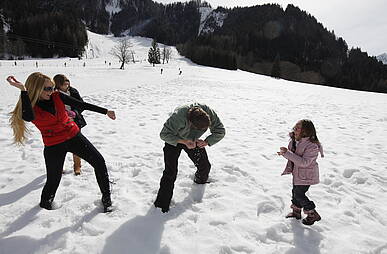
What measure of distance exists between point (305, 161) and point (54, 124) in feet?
11.7

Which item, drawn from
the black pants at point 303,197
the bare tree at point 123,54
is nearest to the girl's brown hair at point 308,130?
the black pants at point 303,197

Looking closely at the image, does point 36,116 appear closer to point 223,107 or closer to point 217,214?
point 217,214

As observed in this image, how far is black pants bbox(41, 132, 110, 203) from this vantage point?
3.24 meters

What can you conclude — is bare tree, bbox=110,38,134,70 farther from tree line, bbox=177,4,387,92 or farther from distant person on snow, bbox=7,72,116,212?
distant person on snow, bbox=7,72,116,212

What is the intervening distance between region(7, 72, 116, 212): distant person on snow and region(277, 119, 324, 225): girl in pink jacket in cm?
287

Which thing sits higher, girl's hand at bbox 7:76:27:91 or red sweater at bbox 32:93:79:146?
girl's hand at bbox 7:76:27:91

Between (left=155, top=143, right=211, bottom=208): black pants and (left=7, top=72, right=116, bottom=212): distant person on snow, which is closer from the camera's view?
(left=7, top=72, right=116, bottom=212): distant person on snow

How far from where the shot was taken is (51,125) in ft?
10.2

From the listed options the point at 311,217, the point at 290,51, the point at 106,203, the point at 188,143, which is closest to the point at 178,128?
the point at 188,143

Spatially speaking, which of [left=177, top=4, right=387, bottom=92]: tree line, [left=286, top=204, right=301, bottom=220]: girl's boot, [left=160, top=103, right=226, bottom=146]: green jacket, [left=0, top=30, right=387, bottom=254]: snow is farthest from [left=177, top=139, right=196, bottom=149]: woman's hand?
[left=177, top=4, right=387, bottom=92]: tree line

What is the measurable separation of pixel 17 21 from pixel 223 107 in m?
141

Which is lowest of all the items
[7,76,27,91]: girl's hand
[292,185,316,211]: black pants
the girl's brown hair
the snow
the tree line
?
the snow

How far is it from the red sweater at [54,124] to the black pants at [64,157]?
0.10 metres

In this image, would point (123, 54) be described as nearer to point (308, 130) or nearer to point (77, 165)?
point (77, 165)
